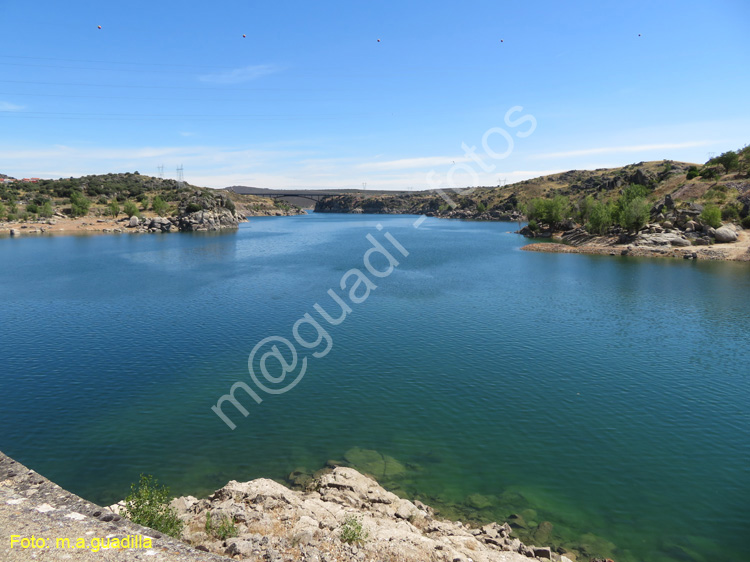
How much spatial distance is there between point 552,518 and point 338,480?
34.9 feet

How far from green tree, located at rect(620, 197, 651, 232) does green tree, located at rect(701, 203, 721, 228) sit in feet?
39.7

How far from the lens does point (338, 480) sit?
22734mm

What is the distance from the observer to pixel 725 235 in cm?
10306

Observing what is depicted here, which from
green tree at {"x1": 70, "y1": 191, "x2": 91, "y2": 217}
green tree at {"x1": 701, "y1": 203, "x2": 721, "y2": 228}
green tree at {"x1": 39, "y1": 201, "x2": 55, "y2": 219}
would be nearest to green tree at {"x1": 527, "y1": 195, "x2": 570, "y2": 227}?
green tree at {"x1": 701, "y1": 203, "x2": 721, "y2": 228}

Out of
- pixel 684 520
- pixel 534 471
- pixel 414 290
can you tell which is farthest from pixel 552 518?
pixel 414 290

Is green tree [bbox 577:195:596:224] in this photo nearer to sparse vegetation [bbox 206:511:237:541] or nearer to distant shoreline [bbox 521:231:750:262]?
distant shoreline [bbox 521:231:750:262]

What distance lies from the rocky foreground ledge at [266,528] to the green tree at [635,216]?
116028 mm

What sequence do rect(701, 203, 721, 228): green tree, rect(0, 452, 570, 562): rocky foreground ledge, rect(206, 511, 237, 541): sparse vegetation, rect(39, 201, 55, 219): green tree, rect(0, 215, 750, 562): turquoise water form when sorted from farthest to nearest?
rect(39, 201, 55, 219): green tree
rect(701, 203, 721, 228): green tree
rect(0, 215, 750, 562): turquoise water
rect(206, 511, 237, 541): sparse vegetation
rect(0, 452, 570, 562): rocky foreground ledge

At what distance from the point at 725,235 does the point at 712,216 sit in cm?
623

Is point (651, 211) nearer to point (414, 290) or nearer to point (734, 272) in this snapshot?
point (734, 272)

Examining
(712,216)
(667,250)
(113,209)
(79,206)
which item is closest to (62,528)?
(667,250)

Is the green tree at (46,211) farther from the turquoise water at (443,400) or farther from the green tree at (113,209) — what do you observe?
the turquoise water at (443,400)

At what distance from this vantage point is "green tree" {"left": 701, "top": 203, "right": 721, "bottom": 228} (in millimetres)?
106688

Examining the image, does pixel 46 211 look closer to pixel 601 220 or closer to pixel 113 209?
pixel 113 209
